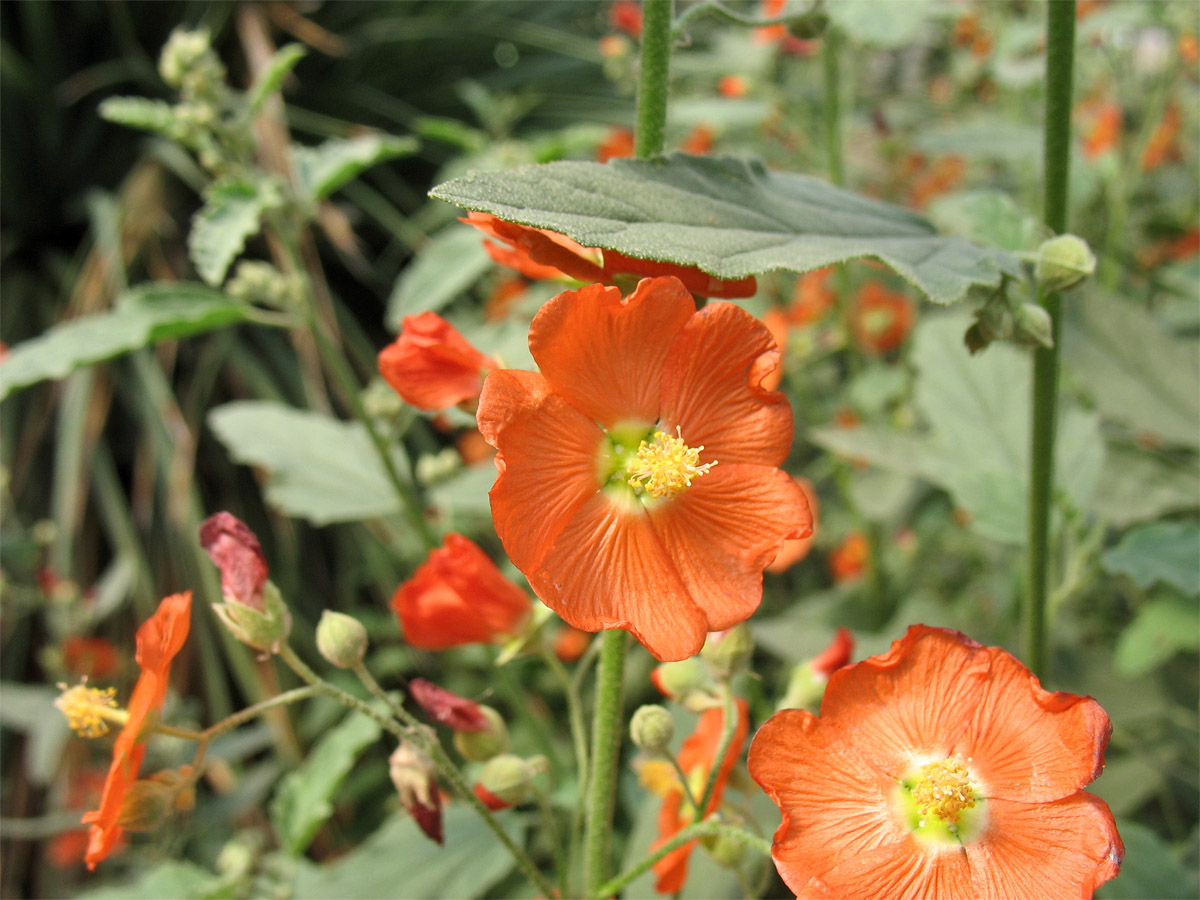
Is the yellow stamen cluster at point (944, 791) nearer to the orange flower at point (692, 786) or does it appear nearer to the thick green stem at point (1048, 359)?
the orange flower at point (692, 786)

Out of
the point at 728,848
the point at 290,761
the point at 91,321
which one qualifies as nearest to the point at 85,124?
the point at 290,761

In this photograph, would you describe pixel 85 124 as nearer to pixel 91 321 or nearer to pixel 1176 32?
pixel 91 321

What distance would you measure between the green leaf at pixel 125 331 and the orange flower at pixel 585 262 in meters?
0.56

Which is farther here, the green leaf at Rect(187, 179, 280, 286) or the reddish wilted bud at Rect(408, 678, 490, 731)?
the green leaf at Rect(187, 179, 280, 286)

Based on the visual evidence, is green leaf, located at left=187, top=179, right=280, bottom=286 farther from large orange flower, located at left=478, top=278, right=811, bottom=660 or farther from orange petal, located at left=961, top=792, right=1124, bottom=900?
orange petal, located at left=961, top=792, right=1124, bottom=900

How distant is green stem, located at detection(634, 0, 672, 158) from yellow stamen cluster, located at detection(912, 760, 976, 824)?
422 millimetres

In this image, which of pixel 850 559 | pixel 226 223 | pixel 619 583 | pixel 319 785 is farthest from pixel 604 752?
pixel 850 559

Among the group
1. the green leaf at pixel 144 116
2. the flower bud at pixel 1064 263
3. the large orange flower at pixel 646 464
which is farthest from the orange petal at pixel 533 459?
the green leaf at pixel 144 116

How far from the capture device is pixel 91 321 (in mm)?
1065

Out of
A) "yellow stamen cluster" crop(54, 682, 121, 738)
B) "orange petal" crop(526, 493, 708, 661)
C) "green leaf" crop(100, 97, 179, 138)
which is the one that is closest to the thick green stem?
"orange petal" crop(526, 493, 708, 661)

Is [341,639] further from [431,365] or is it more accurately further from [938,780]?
[938,780]

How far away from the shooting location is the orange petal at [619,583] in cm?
53

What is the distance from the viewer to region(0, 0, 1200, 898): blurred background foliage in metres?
1.10

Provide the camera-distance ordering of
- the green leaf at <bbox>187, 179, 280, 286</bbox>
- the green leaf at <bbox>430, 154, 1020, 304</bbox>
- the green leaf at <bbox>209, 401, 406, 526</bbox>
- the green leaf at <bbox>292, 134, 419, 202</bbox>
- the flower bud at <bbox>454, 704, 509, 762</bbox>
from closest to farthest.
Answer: the green leaf at <bbox>430, 154, 1020, 304</bbox> < the flower bud at <bbox>454, 704, 509, 762</bbox> < the green leaf at <bbox>187, 179, 280, 286</bbox> < the green leaf at <bbox>292, 134, 419, 202</bbox> < the green leaf at <bbox>209, 401, 406, 526</bbox>
